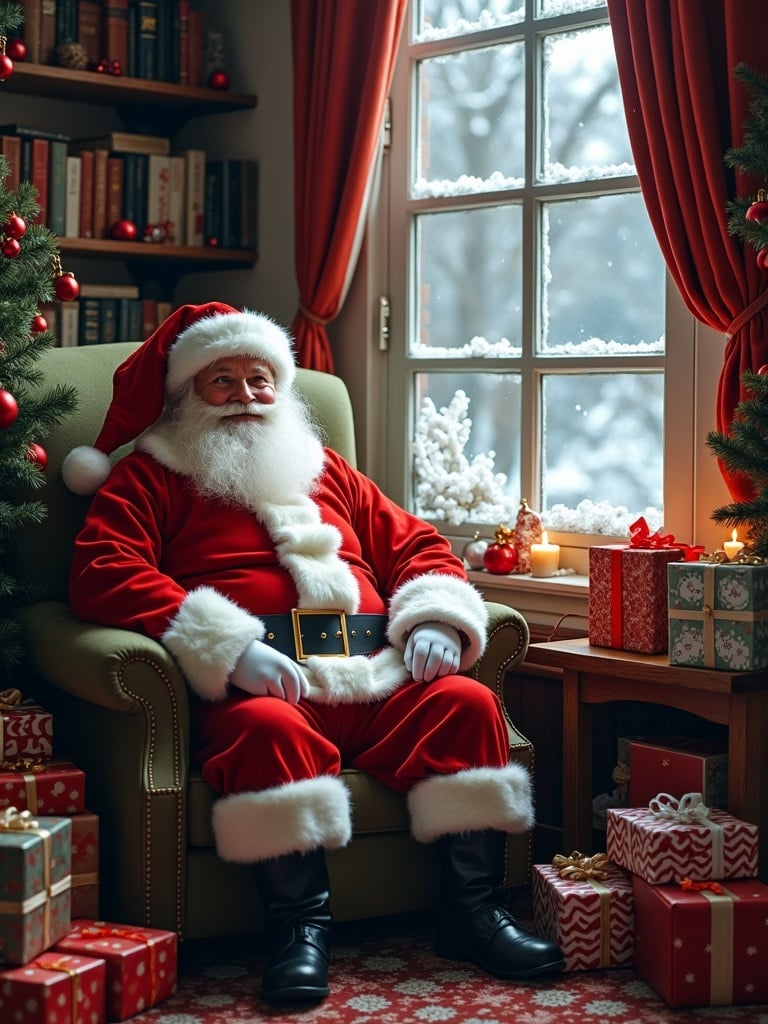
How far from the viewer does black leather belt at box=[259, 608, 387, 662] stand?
2.72 metres

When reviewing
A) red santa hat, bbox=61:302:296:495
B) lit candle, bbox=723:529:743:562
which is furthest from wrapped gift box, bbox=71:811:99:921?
lit candle, bbox=723:529:743:562

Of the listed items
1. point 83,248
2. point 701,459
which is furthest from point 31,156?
point 701,459

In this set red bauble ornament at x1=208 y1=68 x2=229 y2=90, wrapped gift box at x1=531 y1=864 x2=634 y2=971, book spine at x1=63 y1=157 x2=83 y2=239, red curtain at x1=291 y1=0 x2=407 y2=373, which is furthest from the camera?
red bauble ornament at x1=208 y1=68 x2=229 y2=90

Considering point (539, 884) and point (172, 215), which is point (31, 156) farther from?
point (539, 884)

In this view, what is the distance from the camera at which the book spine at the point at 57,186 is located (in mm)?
3775

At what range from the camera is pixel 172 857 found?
2461mm

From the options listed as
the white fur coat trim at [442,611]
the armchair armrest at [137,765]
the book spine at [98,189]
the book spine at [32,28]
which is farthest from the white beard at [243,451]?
the book spine at [32,28]

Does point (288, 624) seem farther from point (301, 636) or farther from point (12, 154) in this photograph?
point (12, 154)

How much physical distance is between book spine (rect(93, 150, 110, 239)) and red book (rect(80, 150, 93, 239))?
1cm

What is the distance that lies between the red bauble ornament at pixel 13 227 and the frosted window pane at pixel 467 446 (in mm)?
1288

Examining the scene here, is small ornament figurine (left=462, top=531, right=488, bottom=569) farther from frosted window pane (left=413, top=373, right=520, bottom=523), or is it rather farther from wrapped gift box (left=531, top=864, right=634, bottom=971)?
wrapped gift box (left=531, top=864, right=634, bottom=971)

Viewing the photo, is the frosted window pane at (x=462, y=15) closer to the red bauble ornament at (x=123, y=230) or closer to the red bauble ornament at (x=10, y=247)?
the red bauble ornament at (x=123, y=230)

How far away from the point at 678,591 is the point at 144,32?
7.51ft

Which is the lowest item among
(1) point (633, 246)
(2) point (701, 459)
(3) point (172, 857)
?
(3) point (172, 857)
